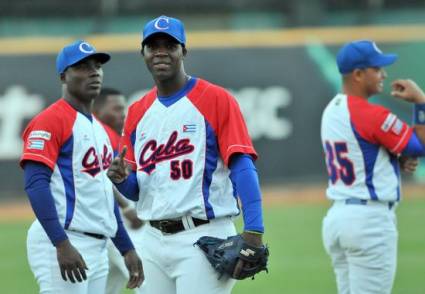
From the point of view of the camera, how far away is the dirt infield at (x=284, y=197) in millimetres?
16547

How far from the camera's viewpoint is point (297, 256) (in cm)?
1157

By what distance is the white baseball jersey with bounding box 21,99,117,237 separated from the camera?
18.1 ft

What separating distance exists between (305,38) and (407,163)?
1249cm

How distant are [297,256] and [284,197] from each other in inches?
233

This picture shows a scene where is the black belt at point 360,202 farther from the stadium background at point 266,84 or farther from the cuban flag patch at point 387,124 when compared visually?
the stadium background at point 266,84

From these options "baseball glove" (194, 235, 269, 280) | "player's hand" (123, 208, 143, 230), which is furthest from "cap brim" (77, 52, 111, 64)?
"player's hand" (123, 208, 143, 230)

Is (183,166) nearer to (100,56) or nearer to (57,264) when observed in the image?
(57,264)

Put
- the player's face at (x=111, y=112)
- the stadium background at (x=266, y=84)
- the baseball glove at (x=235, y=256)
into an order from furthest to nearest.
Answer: the stadium background at (x=266, y=84) → the player's face at (x=111, y=112) → the baseball glove at (x=235, y=256)

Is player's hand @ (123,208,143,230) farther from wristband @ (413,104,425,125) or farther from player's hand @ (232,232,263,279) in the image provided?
player's hand @ (232,232,263,279)

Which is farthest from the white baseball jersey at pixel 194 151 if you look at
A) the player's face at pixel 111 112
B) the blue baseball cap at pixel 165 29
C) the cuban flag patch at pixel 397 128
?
the player's face at pixel 111 112

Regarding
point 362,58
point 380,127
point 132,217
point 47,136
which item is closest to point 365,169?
point 380,127

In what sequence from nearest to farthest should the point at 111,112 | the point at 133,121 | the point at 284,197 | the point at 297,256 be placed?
1. the point at 133,121
2. the point at 111,112
3. the point at 297,256
4. the point at 284,197

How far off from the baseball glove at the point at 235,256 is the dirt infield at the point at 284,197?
1151cm

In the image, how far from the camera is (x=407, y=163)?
6.57 metres
